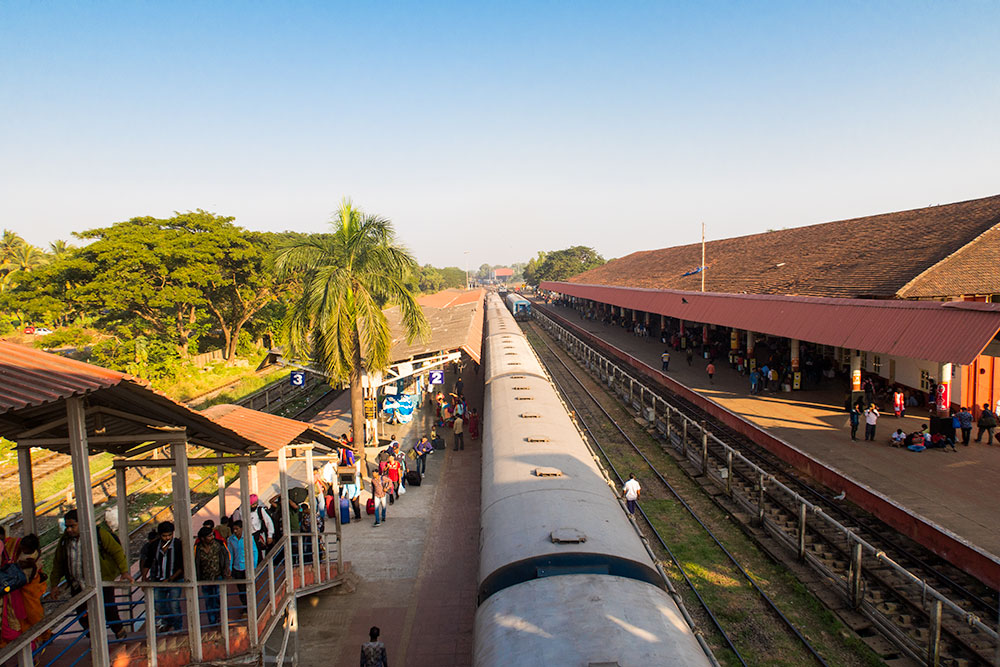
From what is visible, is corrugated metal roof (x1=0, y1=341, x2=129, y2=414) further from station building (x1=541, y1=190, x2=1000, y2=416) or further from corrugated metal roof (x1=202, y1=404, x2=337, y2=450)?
station building (x1=541, y1=190, x2=1000, y2=416)

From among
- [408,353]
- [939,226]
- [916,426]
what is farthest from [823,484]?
[939,226]

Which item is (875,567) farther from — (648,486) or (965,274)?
(965,274)

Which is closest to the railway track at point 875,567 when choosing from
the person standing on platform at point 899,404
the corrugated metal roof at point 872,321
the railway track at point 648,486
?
the railway track at point 648,486

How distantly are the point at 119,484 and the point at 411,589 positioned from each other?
5720mm

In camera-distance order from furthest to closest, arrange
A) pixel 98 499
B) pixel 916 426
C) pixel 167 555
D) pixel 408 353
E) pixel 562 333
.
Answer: pixel 562 333 → pixel 408 353 → pixel 916 426 → pixel 98 499 → pixel 167 555

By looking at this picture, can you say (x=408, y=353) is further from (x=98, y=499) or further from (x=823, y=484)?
(x=823, y=484)

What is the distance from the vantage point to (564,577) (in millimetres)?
6539

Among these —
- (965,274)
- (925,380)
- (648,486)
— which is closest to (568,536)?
(648,486)

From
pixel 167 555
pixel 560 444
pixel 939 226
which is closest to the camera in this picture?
pixel 167 555

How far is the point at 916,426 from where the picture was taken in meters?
18.2

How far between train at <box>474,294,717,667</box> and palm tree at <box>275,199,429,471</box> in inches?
247

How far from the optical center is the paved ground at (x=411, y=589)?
9.12m

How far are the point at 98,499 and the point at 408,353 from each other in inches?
403

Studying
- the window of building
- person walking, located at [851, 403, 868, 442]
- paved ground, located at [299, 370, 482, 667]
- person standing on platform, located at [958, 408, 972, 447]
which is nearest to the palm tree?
paved ground, located at [299, 370, 482, 667]
